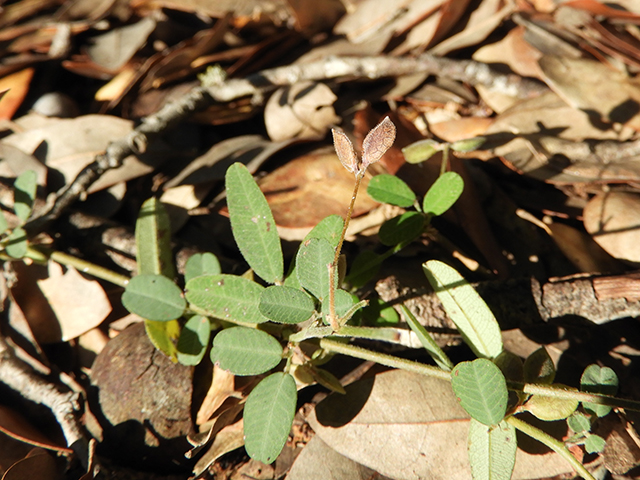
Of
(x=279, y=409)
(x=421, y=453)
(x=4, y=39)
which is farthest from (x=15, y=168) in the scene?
(x=421, y=453)

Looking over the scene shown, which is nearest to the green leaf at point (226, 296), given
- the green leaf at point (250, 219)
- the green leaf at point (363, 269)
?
the green leaf at point (250, 219)

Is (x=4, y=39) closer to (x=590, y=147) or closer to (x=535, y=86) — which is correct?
(x=535, y=86)

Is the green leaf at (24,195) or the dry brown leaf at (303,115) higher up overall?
the green leaf at (24,195)

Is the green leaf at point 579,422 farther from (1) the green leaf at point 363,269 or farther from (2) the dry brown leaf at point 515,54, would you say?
(2) the dry brown leaf at point 515,54

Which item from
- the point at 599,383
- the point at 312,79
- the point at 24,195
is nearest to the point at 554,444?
the point at 599,383

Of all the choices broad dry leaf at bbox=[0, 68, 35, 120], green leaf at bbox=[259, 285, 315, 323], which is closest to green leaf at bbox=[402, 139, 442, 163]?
green leaf at bbox=[259, 285, 315, 323]
